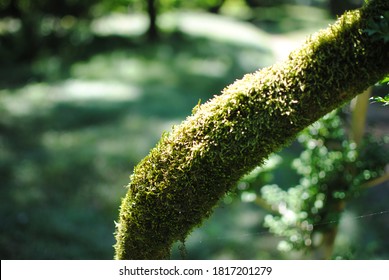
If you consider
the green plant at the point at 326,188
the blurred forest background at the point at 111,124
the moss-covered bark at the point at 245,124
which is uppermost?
the blurred forest background at the point at 111,124

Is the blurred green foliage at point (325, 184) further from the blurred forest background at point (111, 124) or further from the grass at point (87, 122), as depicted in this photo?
the grass at point (87, 122)

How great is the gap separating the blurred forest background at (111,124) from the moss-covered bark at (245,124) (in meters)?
0.92

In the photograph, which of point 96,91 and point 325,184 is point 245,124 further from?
point 96,91

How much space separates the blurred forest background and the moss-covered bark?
918 millimetres

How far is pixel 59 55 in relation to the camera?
576 inches

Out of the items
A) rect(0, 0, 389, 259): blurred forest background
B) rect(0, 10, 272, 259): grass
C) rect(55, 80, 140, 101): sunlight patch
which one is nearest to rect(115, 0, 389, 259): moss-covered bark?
rect(0, 0, 389, 259): blurred forest background

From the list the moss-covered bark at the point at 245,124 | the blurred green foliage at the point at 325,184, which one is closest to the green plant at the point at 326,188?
the blurred green foliage at the point at 325,184

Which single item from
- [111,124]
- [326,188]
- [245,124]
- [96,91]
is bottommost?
[245,124]

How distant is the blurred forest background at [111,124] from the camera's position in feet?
20.7

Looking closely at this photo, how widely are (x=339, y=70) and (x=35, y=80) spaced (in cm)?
1216

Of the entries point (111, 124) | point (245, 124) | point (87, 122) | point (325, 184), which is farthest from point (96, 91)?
point (245, 124)

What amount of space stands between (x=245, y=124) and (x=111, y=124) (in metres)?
8.34

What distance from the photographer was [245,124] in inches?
90.4

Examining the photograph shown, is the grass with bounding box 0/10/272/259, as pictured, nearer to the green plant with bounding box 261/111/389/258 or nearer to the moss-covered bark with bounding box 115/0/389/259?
the green plant with bounding box 261/111/389/258
